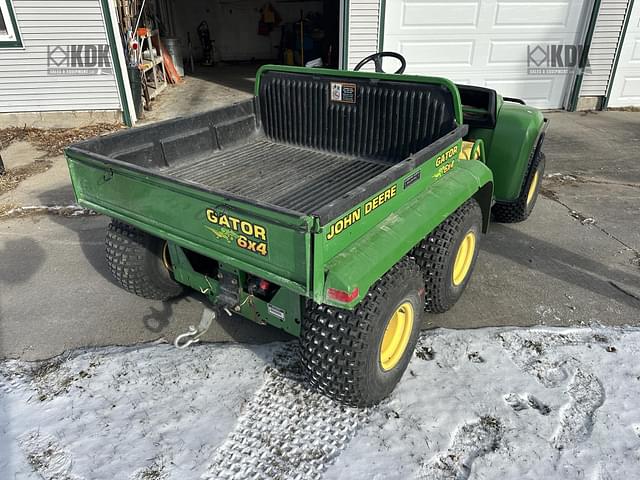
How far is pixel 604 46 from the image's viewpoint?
29.5 ft

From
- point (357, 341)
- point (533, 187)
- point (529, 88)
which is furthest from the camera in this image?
point (529, 88)

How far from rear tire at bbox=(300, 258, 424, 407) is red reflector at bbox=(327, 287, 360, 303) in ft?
0.83

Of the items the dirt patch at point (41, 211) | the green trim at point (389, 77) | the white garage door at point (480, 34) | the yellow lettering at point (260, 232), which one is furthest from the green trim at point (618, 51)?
the yellow lettering at point (260, 232)

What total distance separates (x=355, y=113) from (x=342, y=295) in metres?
2.18

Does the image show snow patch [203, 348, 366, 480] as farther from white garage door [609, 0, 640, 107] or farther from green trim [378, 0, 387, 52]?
white garage door [609, 0, 640, 107]

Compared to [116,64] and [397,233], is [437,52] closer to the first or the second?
[116,64]

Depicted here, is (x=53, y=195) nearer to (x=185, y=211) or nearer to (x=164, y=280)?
(x=164, y=280)

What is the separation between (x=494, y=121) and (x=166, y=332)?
3111 mm

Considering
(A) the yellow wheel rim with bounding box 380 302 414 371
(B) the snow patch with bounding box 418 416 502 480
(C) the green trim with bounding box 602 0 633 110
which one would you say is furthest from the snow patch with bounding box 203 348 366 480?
(C) the green trim with bounding box 602 0 633 110

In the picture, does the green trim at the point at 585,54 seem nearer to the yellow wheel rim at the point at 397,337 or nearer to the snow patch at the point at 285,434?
the yellow wheel rim at the point at 397,337

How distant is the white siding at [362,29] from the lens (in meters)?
8.05

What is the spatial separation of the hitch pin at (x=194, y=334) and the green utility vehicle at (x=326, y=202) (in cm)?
4

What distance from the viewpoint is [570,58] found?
9117 mm

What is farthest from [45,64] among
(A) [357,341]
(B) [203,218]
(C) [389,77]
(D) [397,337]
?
(A) [357,341]
